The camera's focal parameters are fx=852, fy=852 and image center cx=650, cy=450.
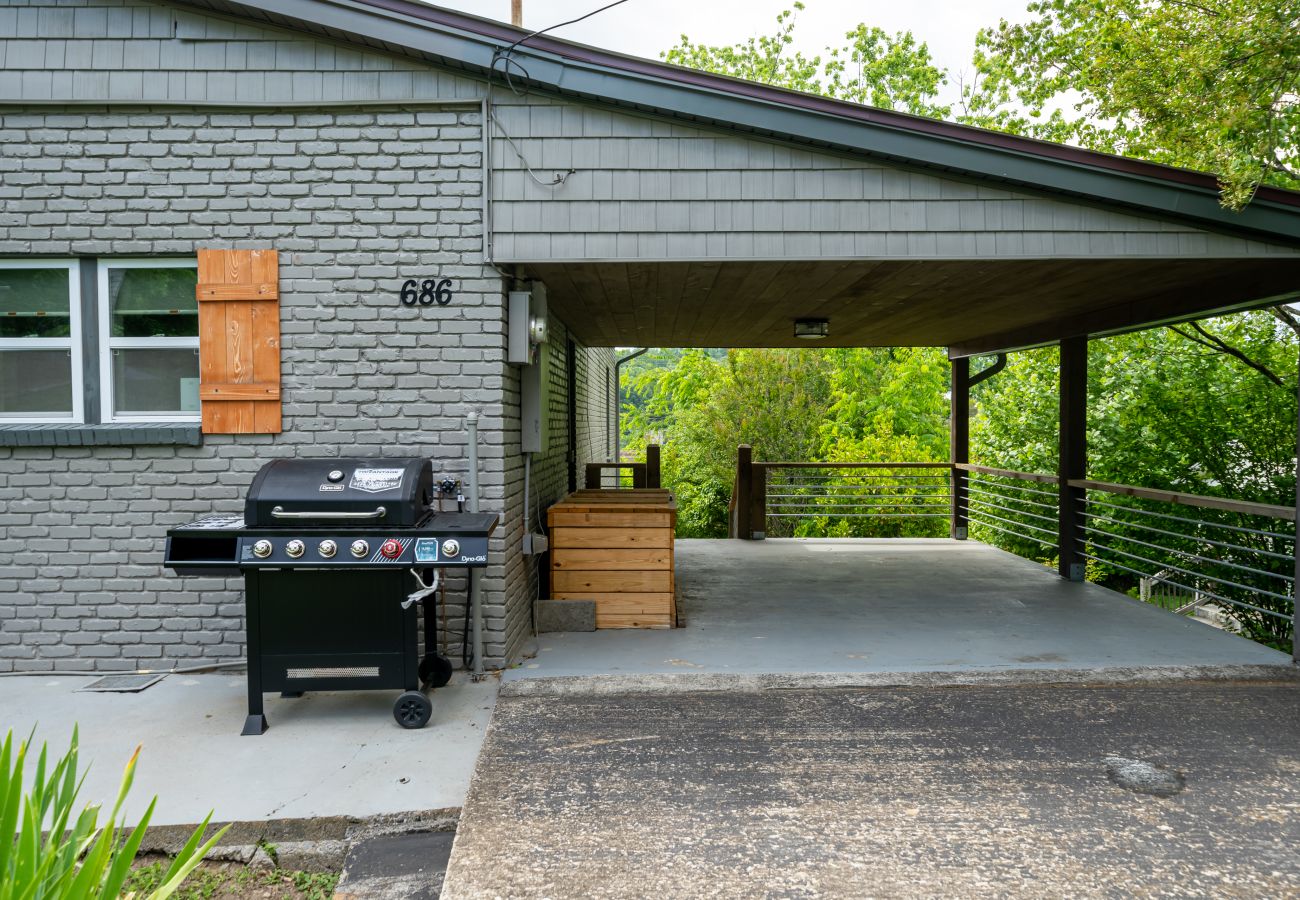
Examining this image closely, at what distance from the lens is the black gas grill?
11.7 feet

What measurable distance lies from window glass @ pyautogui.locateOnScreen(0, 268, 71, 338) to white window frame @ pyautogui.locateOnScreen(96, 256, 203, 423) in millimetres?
203

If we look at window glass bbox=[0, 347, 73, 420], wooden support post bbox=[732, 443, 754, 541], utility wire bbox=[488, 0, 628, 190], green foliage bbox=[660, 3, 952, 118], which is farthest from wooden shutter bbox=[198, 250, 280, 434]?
green foliage bbox=[660, 3, 952, 118]

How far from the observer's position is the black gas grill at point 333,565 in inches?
140

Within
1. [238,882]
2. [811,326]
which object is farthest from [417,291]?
[811,326]

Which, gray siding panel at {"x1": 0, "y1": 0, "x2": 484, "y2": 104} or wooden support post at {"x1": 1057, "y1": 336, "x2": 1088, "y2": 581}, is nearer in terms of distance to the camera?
gray siding panel at {"x1": 0, "y1": 0, "x2": 484, "y2": 104}

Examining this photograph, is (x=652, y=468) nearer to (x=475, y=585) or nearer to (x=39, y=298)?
(x=475, y=585)

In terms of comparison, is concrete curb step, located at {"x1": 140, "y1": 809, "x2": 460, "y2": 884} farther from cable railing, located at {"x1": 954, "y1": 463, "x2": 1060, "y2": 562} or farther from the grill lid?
cable railing, located at {"x1": 954, "y1": 463, "x2": 1060, "y2": 562}

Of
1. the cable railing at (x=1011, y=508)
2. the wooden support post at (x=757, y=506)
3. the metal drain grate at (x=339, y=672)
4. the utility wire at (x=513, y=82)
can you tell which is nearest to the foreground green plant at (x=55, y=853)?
the metal drain grate at (x=339, y=672)

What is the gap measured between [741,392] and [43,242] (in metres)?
14.4

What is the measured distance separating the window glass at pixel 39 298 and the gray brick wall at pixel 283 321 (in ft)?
0.49

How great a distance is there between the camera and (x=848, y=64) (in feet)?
72.4

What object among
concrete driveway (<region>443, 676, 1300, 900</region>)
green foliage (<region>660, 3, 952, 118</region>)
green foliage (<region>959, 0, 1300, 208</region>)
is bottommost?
concrete driveway (<region>443, 676, 1300, 900</region>)

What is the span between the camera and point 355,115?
4402 millimetres

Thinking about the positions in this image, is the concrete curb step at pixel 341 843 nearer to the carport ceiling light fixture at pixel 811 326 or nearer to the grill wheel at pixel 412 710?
the grill wheel at pixel 412 710
